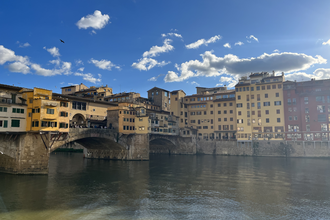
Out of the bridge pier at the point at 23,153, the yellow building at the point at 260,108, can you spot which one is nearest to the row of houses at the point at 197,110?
the yellow building at the point at 260,108

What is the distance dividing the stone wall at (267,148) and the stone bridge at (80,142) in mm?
7847

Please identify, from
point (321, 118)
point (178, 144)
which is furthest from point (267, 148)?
point (178, 144)

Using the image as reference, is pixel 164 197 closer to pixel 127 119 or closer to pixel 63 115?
pixel 63 115

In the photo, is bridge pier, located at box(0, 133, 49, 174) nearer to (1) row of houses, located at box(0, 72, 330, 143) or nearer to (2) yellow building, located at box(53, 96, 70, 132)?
(1) row of houses, located at box(0, 72, 330, 143)

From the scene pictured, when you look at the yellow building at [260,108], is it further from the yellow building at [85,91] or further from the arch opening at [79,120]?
the arch opening at [79,120]

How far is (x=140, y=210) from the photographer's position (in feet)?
86.9

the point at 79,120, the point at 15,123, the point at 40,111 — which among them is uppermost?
the point at 40,111

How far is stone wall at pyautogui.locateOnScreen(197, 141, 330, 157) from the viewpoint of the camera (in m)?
81.9

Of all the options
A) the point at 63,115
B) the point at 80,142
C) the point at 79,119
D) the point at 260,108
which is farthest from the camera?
the point at 260,108

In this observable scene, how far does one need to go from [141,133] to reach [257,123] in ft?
159

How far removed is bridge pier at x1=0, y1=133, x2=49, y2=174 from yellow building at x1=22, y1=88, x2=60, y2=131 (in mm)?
2075

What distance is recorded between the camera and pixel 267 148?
8969cm

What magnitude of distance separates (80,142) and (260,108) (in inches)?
2679

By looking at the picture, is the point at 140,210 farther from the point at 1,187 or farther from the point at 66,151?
the point at 66,151
